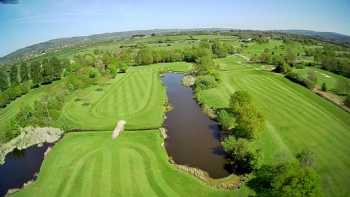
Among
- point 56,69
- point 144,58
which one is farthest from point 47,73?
point 144,58

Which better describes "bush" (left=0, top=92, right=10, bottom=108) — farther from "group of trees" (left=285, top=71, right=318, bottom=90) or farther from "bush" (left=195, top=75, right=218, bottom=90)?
"group of trees" (left=285, top=71, right=318, bottom=90)

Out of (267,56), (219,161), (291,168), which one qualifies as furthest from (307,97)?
(267,56)

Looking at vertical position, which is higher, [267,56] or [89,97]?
[267,56]

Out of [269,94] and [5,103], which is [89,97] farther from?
[269,94]

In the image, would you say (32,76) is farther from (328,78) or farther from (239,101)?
(328,78)

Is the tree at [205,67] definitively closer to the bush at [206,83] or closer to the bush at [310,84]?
the bush at [206,83]

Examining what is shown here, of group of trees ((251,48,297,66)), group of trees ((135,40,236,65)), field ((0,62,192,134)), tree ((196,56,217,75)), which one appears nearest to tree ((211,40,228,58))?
group of trees ((135,40,236,65))
